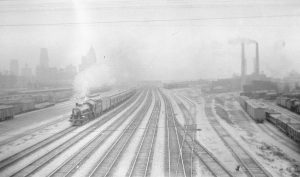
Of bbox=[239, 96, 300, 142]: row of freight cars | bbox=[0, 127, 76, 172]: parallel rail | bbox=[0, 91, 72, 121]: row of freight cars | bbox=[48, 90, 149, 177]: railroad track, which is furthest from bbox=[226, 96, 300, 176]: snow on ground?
bbox=[0, 91, 72, 121]: row of freight cars

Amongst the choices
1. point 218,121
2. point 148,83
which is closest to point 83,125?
point 218,121

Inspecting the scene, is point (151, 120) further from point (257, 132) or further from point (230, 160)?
point (230, 160)

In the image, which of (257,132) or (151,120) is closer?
(257,132)

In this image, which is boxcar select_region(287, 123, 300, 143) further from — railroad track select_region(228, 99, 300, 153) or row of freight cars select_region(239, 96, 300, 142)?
railroad track select_region(228, 99, 300, 153)

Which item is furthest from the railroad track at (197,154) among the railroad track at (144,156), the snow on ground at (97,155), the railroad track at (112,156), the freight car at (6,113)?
the freight car at (6,113)

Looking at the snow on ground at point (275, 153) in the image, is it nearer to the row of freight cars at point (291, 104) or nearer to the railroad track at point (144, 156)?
the railroad track at point (144, 156)

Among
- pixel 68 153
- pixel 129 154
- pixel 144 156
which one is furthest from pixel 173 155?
pixel 68 153

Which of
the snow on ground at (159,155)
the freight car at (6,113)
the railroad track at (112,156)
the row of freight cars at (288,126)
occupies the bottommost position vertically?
the snow on ground at (159,155)
